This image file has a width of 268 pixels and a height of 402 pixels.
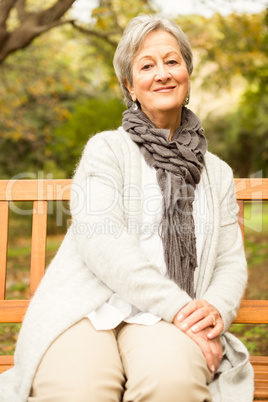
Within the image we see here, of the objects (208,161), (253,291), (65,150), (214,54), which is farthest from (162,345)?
(65,150)

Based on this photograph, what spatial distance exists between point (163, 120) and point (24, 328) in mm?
1299

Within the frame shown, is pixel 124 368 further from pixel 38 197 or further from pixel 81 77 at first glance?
pixel 81 77

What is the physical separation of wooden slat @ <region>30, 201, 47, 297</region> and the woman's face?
90 centimetres

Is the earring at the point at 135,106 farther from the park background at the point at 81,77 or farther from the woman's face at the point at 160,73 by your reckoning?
the park background at the point at 81,77

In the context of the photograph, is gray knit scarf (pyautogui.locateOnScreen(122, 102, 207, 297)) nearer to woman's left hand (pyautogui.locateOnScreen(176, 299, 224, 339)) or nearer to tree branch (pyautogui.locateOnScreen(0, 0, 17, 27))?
woman's left hand (pyautogui.locateOnScreen(176, 299, 224, 339))

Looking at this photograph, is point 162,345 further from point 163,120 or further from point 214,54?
point 214,54

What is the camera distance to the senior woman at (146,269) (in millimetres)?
1823

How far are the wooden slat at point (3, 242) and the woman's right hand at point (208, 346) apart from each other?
47.5 inches

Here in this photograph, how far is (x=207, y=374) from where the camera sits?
191cm

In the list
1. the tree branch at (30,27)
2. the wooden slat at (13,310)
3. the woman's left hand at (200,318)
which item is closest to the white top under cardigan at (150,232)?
the woman's left hand at (200,318)

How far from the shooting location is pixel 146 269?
203cm

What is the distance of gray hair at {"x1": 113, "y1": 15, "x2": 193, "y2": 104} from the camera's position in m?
2.49

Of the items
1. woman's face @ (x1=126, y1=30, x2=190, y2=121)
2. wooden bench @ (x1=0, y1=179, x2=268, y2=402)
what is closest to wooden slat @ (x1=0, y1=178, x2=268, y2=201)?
wooden bench @ (x1=0, y1=179, x2=268, y2=402)

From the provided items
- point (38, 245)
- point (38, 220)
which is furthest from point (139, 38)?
point (38, 245)
